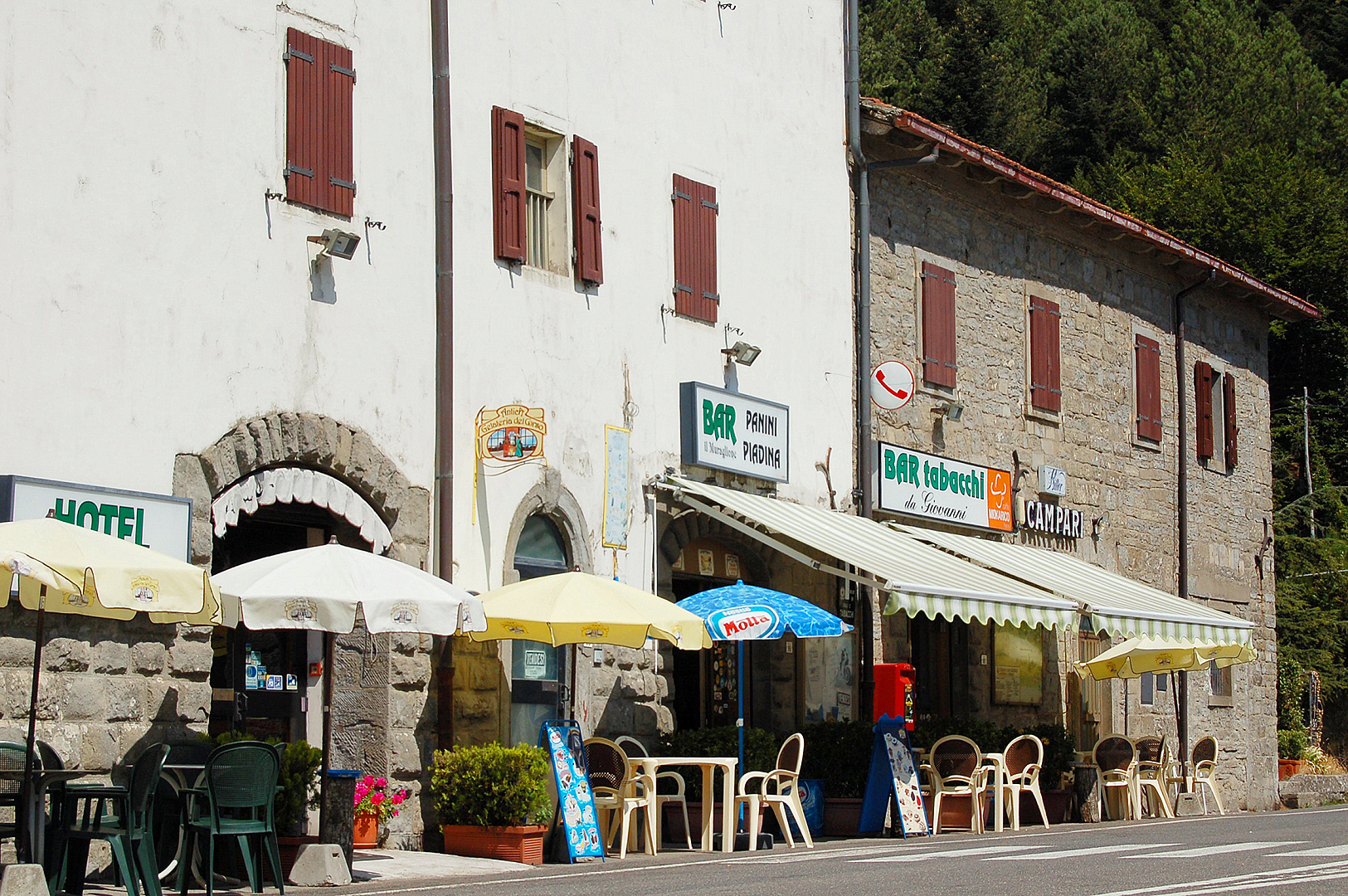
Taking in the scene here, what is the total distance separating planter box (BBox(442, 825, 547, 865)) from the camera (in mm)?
11578

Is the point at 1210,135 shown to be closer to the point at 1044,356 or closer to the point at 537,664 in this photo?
the point at 1044,356

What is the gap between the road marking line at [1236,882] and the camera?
812cm

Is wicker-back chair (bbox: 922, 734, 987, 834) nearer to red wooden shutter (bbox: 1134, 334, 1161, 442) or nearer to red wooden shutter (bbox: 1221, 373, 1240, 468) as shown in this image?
red wooden shutter (bbox: 1134, 334, 1161, 442)

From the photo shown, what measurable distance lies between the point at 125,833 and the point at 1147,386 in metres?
16.2

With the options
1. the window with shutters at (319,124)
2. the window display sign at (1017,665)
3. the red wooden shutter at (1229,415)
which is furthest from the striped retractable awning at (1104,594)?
the window with shutters at (319,124)

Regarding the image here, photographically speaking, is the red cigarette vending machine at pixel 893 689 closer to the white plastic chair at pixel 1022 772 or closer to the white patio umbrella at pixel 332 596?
the white plastic chair at pixel 1022 772

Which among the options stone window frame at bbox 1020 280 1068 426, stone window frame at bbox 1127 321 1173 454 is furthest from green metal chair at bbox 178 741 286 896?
stone window frame at bbox 1127 321 1173 454

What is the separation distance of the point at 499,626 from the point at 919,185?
8.41 metres

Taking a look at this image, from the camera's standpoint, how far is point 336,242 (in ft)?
38.4

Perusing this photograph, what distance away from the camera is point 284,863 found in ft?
32.7

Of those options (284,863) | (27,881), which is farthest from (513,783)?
(27,881)

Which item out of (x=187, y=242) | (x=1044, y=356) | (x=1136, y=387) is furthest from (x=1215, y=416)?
(x=187, y=242)

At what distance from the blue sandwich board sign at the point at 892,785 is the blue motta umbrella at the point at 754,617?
3.38 ft

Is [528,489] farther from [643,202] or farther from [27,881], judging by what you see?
[27,881]
